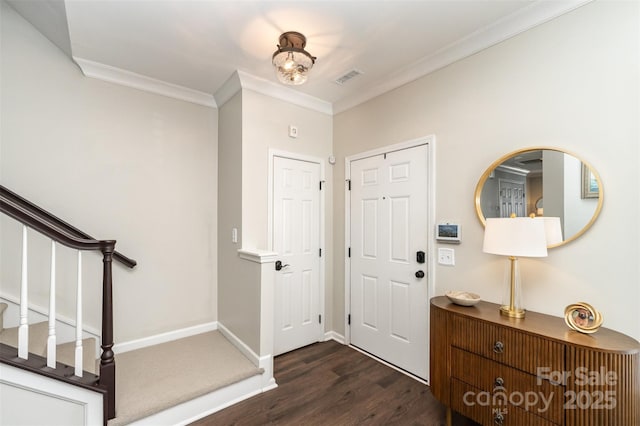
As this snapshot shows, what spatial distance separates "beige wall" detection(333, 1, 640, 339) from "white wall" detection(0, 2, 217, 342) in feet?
8.04

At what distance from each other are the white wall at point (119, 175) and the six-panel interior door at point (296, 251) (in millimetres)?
855

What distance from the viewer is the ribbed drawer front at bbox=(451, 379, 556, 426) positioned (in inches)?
58.9

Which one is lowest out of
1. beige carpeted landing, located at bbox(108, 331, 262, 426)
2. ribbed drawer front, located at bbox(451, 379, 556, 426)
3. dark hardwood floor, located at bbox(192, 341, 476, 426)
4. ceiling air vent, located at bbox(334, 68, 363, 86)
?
dark hardwood floor, located at bbox(192, 341, 476, 426)

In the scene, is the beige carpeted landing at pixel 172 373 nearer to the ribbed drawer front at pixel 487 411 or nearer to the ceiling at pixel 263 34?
the ribbed drawer front at pixel 487 411

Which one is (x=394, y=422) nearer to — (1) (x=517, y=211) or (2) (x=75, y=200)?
(1) (x=517, y=211)

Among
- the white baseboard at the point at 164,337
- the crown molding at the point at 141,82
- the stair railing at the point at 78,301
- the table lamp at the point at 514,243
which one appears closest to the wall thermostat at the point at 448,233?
the table lamp at the point at 514,243

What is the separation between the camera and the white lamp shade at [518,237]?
157 cm

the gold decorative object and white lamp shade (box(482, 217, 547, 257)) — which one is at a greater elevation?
white lamp shade (box(482, 217, 547, 257))

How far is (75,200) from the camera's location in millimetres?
2475

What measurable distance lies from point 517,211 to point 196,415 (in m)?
2.73

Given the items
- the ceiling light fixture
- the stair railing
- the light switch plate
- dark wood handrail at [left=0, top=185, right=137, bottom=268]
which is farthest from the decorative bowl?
dark wood handrail at [left=0, top=185, right=137, bottom=268]

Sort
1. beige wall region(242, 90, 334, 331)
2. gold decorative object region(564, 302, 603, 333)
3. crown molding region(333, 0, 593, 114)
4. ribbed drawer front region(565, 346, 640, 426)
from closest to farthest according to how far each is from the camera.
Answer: ribbed drawer front region(565, 346, 640, 426), gold decorative object region(564, 302, 603, 333), crown molding region(333, 0, 593, 114), beige wall region(242, 90, 334, 331)

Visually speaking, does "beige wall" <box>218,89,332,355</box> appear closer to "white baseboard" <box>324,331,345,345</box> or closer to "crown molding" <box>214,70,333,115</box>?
"crown molding" <box>214,70,333,115</box>

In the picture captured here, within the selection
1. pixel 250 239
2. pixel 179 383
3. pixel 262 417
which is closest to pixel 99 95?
pixel 250 239
